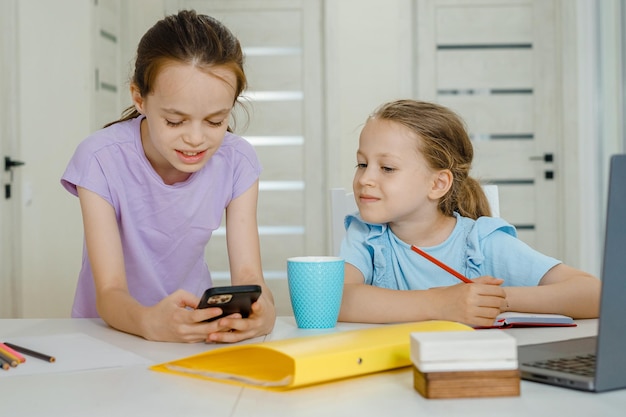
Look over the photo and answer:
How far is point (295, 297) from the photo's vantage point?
1204 mm

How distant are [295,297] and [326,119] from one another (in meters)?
3.27

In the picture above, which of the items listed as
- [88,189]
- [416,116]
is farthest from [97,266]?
[416,116]

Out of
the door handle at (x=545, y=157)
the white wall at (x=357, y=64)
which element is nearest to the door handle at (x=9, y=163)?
the white wall at (x=357, y=64)

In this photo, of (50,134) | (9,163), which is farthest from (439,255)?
(50,134)

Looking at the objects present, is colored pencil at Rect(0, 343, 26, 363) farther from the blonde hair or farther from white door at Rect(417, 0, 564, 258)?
white door at Rect(417, 0, 564, 258)

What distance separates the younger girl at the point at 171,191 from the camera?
3.78 ft

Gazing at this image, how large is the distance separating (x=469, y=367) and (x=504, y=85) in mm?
3934

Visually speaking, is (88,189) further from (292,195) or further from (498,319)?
(292,195)

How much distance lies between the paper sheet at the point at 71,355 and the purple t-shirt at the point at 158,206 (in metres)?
0.37

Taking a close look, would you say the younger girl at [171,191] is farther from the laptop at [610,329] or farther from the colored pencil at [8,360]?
the laptop at [610,329]

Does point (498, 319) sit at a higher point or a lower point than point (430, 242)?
lower

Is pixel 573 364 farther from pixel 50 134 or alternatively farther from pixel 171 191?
pixel 50 134

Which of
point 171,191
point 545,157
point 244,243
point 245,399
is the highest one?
point 545,157

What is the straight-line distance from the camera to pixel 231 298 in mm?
1062
